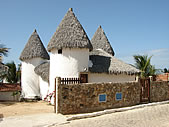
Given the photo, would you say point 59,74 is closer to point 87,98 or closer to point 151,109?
point 87,98

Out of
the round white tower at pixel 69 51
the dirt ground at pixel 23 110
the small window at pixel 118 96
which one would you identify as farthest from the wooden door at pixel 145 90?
the dirt ground at pixel 23 110

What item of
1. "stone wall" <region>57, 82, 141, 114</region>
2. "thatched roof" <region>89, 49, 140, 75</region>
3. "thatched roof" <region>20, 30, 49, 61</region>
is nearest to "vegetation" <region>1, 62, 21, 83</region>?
"thatched roof" <region>20, 30, 49, 61</region>

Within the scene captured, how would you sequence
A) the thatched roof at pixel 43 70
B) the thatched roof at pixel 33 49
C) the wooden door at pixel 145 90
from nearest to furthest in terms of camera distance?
the wooden door at pixel 145 90 < the thatched roof at pixel 43 70 < the thatched roof at pixel 33 49

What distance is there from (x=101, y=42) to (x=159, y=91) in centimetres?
900

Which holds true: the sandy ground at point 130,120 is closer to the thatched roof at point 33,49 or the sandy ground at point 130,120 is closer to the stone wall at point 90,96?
the stone wall at point 90,96

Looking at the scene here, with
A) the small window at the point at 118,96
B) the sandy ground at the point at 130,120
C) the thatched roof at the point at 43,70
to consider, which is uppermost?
the thatched roof at the point at 43,70

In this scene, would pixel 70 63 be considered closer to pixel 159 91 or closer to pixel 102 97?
pixel 102 97

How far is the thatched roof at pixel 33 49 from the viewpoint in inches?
744

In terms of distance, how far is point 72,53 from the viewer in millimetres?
13461

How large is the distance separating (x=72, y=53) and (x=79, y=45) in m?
0.77

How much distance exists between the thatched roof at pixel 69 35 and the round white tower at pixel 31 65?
5123mm

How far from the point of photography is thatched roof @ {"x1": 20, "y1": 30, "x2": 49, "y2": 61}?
18.9 metres

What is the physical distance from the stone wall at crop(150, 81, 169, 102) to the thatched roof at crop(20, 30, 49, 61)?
11105 mm

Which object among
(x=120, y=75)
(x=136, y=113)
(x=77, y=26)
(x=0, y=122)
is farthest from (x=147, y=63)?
(x=0, y=122)
